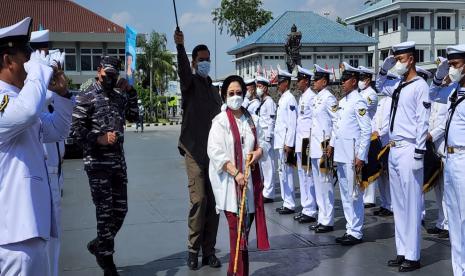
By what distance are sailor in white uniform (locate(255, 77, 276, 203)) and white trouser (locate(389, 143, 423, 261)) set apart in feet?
13.7

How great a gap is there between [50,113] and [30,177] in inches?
29.6

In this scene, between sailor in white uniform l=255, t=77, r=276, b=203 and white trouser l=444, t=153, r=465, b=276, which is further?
sailor in white uniform l=255, t=77, r=276, b=203

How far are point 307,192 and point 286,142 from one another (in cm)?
107

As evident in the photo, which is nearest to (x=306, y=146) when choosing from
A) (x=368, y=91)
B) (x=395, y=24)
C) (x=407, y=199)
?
(x=368, y=91)

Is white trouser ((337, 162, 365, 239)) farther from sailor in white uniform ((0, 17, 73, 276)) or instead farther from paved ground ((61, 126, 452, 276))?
sailor in white uniform ((0, 17, 73, 276))

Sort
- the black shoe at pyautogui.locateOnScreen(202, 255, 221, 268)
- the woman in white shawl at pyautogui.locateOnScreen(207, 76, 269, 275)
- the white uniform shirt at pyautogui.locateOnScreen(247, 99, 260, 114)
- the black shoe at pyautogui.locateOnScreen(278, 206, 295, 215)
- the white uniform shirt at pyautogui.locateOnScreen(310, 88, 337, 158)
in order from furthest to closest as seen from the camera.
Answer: the white uniform shirt at pyautogui.locateOnScreen(247, 99, 260, 114), the black shoe at pyautogui.locateOnScreen(278, 206, 295, 215), the white uniform shirt at pyautogui.locateOnScreen(310, 88, 337, 158), the black shoe at pyautogui.locateOnScreen(202, 255, 221, 268), the woman in white shawl at pyautogui.locateOnScreen(207, 76, 269, 275)

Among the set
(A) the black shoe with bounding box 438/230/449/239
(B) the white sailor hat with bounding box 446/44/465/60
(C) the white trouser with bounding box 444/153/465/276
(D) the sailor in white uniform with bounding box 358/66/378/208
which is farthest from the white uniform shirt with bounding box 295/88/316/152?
(C) the white trouser with bounding box 444/153/465/276

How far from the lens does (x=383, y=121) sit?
30.3 ft

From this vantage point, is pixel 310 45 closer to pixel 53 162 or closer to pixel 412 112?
pixel 412 112

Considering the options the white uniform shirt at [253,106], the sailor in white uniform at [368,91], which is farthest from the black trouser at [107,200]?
the white uniform shirt at [253,106]

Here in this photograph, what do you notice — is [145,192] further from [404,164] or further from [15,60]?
[15,60]

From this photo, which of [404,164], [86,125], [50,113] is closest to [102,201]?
[86,125]

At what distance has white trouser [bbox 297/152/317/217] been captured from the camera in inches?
326

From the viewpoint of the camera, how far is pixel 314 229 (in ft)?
25.0
